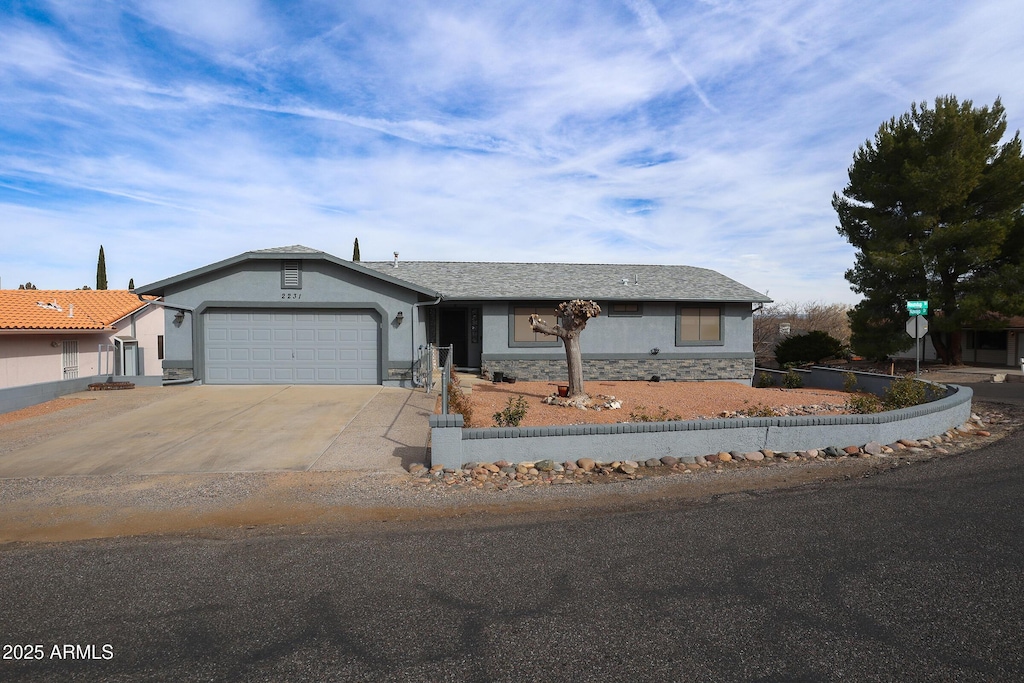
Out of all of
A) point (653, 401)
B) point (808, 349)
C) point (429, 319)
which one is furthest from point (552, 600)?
point (808, 349)

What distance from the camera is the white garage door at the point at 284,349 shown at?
55.2 ft

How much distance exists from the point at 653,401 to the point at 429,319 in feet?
28.1

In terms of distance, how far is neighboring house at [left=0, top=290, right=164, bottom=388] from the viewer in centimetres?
1457

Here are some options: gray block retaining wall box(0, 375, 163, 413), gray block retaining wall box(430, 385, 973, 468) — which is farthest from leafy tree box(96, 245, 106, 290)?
gray block retaining wall box(430, 385, 973, 468)

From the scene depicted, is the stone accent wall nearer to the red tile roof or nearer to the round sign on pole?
the round sign on pole

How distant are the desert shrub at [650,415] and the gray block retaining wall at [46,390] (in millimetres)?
13490

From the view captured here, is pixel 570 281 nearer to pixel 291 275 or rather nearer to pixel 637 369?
pixel 637 369

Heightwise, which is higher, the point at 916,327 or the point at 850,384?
the point at 916,327

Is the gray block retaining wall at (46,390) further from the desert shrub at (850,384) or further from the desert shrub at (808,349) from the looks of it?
the desert shrub at (808,349)

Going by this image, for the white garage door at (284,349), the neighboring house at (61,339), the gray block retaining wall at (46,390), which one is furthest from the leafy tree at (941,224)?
the neighboring house at (61,339)

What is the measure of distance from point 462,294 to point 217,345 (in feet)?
24.3

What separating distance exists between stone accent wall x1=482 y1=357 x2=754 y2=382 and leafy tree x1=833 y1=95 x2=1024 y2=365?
1108 cm

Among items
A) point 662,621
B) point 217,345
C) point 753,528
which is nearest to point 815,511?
point 753,528

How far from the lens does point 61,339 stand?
1678cm
